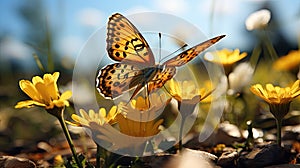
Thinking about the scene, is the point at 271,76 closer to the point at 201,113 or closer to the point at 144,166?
the point at 201,113

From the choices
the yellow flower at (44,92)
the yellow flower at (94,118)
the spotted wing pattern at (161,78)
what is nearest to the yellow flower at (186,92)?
the spotted wing pattern at (161,78)

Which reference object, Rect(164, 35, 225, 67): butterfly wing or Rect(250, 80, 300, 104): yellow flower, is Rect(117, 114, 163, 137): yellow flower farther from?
Rect(250, 80, 300, 104): yellow flower

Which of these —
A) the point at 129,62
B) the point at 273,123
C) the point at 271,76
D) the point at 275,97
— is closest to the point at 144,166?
the point at 129,62

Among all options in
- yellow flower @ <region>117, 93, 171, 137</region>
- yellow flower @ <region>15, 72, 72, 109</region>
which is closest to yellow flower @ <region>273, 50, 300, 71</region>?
yellow flower @ <region>117, 93, 171, 137</region>

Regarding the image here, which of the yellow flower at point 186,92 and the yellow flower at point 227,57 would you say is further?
the yellow flower at point 227,57

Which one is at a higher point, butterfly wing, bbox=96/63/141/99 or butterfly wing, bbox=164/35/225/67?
butterfly wing, bbox=164/35/225/67

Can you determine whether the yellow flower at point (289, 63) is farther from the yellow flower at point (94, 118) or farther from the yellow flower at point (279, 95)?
the yellow flower at point (94, 118)
